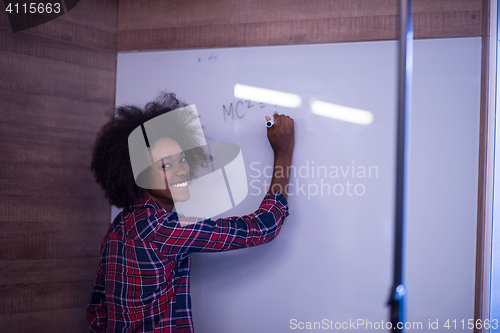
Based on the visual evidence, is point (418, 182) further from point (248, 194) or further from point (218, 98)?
point (218, 98)

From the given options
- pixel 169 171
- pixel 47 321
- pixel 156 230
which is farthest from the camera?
pixel 47 321

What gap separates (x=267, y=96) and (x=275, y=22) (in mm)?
228

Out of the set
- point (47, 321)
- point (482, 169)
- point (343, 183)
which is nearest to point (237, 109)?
point (343, 183)

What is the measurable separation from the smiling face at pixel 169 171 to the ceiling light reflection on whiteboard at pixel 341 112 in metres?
0.42

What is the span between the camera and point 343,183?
39.3 inches

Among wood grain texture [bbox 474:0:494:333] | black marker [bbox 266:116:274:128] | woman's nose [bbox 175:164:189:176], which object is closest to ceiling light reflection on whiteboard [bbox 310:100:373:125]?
black marker [bbox 266:116:274:128]

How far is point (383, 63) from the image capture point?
98cm

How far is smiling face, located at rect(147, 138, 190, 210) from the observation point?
90cm

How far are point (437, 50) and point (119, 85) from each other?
3.20ft

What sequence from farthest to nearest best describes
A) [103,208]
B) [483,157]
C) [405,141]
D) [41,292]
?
[103,208], [41,292], [483,157], [405,141]

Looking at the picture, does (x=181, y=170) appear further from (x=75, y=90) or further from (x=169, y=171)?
(x=75, y=90)

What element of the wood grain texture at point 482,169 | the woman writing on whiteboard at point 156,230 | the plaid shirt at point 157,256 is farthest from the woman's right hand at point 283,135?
the wood grain texture at point 482,169

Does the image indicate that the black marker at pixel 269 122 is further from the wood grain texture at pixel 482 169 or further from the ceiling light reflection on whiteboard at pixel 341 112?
the wood grain texture at pixel 482 169

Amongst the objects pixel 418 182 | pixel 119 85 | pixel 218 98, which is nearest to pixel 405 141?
A: pixel 418 182
